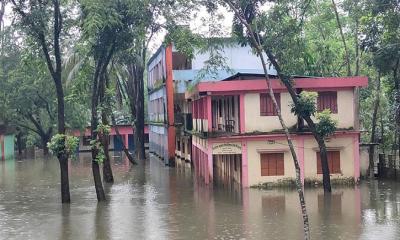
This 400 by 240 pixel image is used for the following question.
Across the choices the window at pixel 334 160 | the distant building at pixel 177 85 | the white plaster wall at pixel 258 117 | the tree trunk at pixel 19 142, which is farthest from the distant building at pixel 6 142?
the window at pixel 334 160

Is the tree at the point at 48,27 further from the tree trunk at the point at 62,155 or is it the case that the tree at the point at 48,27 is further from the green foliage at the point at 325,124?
the green foliage at the point at 325,124

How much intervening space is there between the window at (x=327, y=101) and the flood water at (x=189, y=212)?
3.92 meters

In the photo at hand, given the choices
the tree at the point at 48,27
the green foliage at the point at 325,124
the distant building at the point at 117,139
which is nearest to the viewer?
the tree at the point at 48,27

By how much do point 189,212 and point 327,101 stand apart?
9904 mm

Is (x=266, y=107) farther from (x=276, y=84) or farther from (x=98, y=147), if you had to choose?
(x=98, y=147)

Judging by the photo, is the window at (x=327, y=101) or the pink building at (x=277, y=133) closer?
the pink building at (x=277, y=133)

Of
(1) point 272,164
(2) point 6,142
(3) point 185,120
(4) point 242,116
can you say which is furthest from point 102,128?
(2) point 6,142

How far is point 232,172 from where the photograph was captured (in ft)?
100

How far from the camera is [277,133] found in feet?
87.2

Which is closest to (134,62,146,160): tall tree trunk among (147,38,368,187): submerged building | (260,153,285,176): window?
(147,38,368,187): submerged building

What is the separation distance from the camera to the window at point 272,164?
87.9 feet

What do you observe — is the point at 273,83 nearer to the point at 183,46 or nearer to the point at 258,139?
the point at 258,139

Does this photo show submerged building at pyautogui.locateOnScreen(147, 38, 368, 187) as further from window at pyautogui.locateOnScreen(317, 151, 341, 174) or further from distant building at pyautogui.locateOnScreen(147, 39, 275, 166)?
distant building at pyautogui.locateOnScreen(147, 39, 275, 166)

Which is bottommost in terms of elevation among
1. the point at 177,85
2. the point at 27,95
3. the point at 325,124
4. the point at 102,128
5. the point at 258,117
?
the point at 325,124
